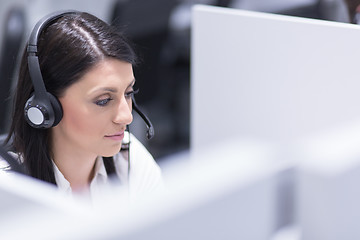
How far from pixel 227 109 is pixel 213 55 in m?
0.13

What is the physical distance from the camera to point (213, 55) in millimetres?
1377

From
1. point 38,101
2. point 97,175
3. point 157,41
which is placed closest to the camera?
point 38,101

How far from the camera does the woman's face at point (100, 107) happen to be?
109cm

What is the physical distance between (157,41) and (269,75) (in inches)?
53.2

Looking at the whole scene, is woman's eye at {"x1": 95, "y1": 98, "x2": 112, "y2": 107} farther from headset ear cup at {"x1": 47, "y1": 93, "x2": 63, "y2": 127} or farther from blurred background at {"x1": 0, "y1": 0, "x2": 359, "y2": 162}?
blurred background at {"x1": 0, "y1": 0, "x2": 359, "y2": 162}

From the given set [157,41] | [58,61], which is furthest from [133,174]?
[157,41]

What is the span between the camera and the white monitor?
112cm

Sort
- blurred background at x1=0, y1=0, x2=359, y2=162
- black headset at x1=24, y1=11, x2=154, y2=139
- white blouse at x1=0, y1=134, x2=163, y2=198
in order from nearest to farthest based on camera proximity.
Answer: black headset at x1=24, y1=11, x2=154, y2=139 → white blouse at x1=0, y1=134, x2=163, y2=198 → blurred background at x1=0, y1=0, x2=359, y2=162

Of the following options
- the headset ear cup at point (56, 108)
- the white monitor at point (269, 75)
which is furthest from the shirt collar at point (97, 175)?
the white monitor at point (269, 75)

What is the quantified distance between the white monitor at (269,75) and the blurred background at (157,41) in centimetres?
65

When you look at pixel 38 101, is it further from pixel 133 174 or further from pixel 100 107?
pixel 133 174

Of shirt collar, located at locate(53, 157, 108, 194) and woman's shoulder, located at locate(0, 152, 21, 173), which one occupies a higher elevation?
woman's shoulder, located at locate(0, 152, 21, 173)

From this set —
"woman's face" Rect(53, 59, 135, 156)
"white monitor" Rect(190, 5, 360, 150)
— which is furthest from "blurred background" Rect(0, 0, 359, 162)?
"woman's face" Rect(53, 59, 135, 156)

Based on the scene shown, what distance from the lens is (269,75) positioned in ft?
4.09
